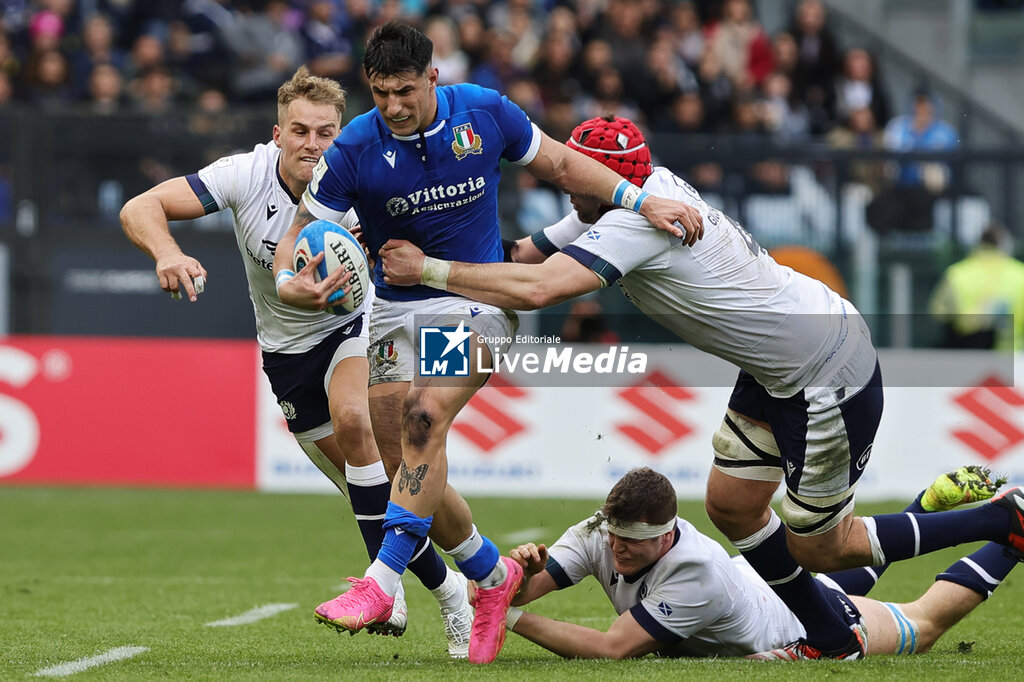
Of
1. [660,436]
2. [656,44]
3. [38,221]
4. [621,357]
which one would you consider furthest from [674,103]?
[621,357]

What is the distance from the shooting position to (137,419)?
13.7m

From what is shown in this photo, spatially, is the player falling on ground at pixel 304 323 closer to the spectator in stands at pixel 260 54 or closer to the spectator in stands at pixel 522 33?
the spectator in stands at pixel 260 54

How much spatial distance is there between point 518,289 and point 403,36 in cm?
105

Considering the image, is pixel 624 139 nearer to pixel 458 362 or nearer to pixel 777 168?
pixel 458 362

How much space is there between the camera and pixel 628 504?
19.3ft

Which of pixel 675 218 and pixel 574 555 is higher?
pixel 675 218

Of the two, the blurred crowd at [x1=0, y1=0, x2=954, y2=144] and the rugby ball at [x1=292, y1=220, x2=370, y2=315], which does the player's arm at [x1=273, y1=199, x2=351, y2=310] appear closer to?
the rugby ball at [x1=292, y1=220, x2=370, y2=315]

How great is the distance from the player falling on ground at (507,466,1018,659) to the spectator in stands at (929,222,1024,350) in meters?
6.80

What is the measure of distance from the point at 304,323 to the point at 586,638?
2032mm

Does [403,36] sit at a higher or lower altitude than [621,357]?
higher

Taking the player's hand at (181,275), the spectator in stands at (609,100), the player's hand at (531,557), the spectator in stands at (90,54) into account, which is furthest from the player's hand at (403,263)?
the spectator in stands at (90,54)

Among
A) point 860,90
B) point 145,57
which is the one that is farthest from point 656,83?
point 145,57

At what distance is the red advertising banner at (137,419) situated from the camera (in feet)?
44.7

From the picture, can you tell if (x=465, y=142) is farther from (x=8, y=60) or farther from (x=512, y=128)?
(x=8, y=60)
